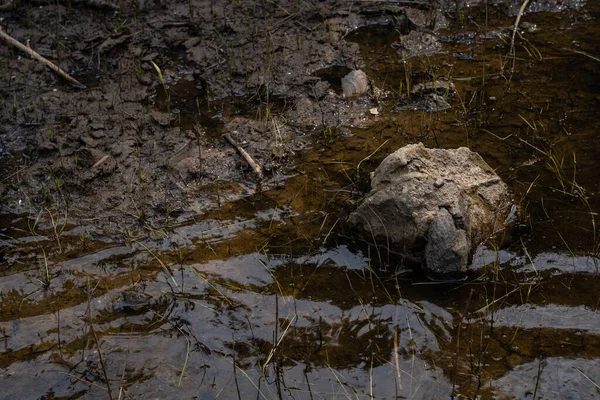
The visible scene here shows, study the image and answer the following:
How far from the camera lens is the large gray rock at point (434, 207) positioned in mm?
3932

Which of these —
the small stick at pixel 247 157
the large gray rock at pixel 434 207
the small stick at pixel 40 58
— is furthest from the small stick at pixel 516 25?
the small stick at pixel 40 58

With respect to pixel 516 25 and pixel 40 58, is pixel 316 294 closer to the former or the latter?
pixel 40 58

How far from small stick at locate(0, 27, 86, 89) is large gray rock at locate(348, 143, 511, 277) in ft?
9.63

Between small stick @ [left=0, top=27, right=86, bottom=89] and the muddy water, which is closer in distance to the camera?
the muddy water

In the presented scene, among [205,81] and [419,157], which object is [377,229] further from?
[205,81]

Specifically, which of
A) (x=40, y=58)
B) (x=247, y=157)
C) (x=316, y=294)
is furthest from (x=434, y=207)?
(x=40, y=58)

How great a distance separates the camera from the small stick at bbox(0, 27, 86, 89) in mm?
5805

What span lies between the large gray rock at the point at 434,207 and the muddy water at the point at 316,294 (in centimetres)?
15

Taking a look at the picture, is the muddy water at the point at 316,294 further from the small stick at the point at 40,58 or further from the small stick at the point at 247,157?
the small stick at the point at 40,58

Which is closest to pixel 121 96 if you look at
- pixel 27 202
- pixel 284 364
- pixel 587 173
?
pixel 27 202

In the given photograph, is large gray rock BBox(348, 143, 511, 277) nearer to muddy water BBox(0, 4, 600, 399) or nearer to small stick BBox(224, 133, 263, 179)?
muddy water BBox(0, 4, 600, 399)

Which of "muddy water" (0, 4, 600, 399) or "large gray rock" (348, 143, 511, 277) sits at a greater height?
"large gray rock" (348, 143, 511, 277)

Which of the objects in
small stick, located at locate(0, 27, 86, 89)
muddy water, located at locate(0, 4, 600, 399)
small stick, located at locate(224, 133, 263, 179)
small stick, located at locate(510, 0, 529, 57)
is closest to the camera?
muddy water, located at locate(0, 4, 600, 399)

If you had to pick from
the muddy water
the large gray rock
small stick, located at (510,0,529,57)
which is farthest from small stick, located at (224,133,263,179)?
small stick, located at (510,0,529,57)
